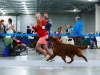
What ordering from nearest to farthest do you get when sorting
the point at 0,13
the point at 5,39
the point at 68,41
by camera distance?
the point at 5,39, the point at 68,41, the point at 0,13

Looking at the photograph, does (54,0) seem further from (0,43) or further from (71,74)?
(71,74)

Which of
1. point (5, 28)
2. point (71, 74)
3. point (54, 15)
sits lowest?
point (71, 74)

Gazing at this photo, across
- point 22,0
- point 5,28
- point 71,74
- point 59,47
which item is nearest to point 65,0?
point 22,0

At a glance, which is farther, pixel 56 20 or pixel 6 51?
pixel 56 20

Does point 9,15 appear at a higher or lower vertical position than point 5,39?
higher

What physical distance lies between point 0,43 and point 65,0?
12966 millimetres

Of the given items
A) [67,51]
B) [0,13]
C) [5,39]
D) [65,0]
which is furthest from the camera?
[0,13]

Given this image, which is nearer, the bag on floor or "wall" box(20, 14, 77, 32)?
the bag on floor

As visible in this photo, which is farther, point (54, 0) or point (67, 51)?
point (54, 0)

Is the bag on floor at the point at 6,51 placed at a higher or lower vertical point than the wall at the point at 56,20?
lower

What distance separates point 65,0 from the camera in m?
21.0

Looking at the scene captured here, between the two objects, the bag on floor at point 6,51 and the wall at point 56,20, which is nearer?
the bag on floor at point 6,51

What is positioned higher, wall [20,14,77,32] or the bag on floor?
Result: wall [20,14,77,32]

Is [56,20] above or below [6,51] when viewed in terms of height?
above
